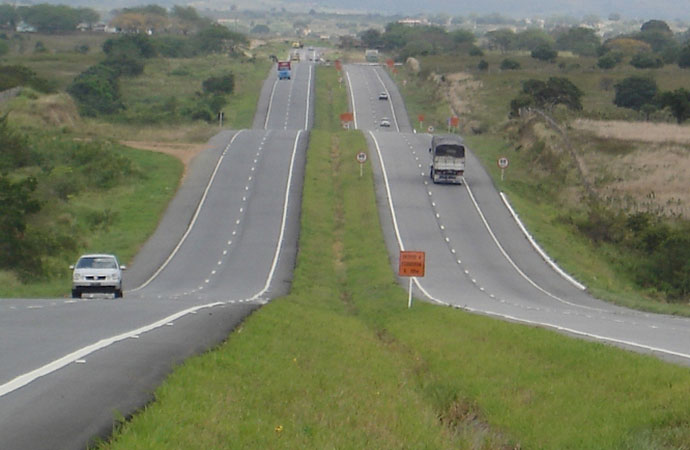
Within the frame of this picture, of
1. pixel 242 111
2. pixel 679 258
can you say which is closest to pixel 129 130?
pixel 242 111

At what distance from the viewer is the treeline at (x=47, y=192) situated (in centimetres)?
4103

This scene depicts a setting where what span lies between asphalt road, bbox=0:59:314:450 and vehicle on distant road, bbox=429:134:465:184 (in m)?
8.88

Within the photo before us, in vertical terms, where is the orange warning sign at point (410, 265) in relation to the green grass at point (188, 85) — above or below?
above

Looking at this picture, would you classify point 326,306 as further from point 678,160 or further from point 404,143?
point 404,143

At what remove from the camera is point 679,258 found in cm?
4512

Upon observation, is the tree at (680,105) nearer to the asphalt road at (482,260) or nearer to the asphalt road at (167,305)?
the asphalt road at (482,260)

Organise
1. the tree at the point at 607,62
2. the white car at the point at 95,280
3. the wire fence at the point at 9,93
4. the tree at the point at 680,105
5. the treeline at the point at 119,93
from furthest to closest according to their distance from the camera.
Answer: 1. the tree at the point at 607,62
2. the treeline at the point at 119,93
3. the tree at the point at 680,105
4. the wire fence at the point at 9,93
5. the white car at the point at 95,280

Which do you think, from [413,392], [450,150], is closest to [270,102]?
[450,150]

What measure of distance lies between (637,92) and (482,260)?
69.3 m

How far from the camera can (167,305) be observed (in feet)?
88.1

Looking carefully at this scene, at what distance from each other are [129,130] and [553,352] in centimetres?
7314

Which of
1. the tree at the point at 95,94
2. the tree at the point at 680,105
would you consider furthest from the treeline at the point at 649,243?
the tree at the point at 95,94

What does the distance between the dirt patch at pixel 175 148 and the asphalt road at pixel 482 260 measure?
12641 mm

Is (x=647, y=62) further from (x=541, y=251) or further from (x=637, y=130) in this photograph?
(x=541, y=251)
